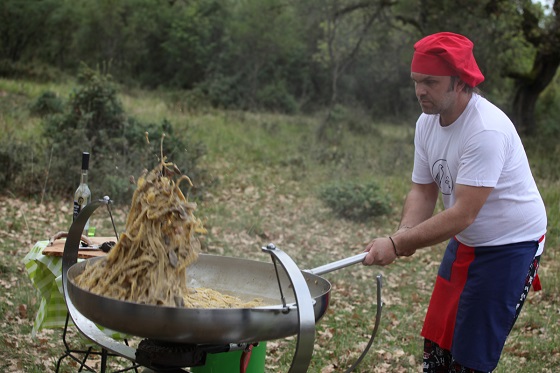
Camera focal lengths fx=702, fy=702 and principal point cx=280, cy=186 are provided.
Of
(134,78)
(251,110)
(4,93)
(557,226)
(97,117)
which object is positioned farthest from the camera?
(134,78)

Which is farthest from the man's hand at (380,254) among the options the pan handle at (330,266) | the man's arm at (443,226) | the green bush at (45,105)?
the green bush at (45,105)

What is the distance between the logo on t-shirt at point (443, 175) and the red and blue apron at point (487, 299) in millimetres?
293

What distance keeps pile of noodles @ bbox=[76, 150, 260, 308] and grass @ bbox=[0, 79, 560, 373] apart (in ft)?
7.48

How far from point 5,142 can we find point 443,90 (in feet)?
26.3

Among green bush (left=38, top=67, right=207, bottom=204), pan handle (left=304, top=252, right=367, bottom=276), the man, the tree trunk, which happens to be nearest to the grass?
green bush (left=38, top=67, right=207, bottom=204)

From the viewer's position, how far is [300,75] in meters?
26.7

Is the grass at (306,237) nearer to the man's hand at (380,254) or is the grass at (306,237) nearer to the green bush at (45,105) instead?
the green bush at (45,105)

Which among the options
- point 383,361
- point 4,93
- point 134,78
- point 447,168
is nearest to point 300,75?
point 134,78

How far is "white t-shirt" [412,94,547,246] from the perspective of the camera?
9.80 feet

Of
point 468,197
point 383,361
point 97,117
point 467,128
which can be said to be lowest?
point 383,361

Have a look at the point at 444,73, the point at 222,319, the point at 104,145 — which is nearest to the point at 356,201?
the point at 104,145

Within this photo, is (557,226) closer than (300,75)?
Yes

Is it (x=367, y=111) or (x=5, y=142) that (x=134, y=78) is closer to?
(x=367, y=111)

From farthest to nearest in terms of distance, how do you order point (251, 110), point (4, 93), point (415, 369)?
point (251, 110) → point (4, 93) → point (415, 369)
